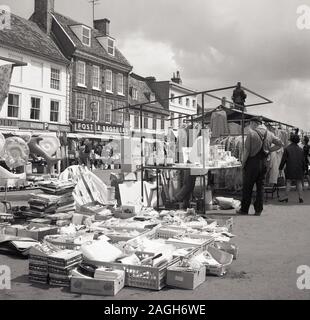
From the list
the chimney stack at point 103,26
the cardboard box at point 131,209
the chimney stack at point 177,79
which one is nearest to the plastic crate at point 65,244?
the cardboard box at point 131,209

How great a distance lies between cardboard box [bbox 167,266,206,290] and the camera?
4805mm

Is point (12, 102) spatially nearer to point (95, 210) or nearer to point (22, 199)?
point (22, 199)

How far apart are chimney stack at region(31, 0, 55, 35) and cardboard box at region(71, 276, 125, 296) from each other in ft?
104

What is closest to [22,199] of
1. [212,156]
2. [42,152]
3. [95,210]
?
[42,152]

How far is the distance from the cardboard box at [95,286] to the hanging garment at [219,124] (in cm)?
1063

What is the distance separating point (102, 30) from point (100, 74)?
19.9 feet

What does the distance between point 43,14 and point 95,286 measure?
32297mm

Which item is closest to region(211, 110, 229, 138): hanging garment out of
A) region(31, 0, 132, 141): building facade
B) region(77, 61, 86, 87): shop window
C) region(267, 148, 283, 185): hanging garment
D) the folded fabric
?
region(267, 148, 283, 185): hanging garment

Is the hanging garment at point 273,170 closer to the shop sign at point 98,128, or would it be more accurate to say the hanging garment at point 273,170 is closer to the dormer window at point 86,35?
the shop sign at point 98,128

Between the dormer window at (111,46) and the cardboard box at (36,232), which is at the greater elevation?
the dormer window at (111,46)

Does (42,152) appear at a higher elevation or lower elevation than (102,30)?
lower

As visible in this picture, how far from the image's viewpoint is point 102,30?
134 ft

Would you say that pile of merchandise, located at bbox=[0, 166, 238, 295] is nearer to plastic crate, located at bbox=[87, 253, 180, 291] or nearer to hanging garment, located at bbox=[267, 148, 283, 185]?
plastic crate, located at bbox=[87, 253, 180, 291]

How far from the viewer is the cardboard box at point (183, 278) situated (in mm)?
4805
